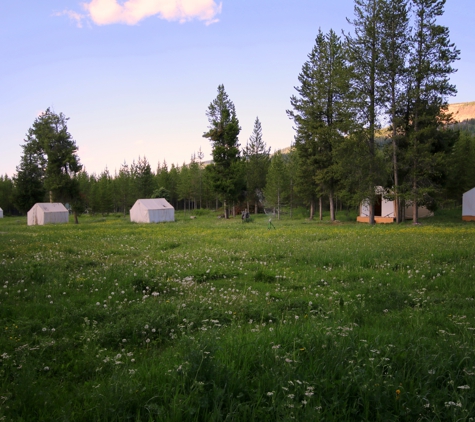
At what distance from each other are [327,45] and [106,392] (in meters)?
42.8

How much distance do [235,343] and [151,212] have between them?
47623 millimetres

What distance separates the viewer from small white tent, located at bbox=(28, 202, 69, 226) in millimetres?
51531

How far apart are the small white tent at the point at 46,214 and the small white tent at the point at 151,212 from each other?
10.8 m

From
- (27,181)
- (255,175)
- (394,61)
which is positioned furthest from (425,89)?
(27,181)

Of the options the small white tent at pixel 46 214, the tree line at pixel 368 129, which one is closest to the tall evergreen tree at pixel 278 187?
the tree line at pixel 368 129

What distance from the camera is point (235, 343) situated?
4500 mm

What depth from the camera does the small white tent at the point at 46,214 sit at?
51.5 m

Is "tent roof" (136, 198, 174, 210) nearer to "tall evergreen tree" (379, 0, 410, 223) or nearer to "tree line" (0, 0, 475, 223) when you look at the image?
"tree line" (0, 0, 475, 223)

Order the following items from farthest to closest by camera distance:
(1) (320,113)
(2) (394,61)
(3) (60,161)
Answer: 1. (3) (60,161)
2. (1) (320,113)
3. (2) (394,61)

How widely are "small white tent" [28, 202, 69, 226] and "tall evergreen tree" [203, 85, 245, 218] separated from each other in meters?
23.1

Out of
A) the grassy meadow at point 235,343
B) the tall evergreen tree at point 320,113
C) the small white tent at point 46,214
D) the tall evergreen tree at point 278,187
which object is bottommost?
the grassy meadow at point 235,343

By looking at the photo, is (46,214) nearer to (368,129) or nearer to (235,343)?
(368,129)

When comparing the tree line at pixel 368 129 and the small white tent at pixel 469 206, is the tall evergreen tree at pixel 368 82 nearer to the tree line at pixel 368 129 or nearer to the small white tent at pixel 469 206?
the tree line at pixel 368 129

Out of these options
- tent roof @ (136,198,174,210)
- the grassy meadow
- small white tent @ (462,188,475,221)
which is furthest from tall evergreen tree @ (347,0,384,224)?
tent roof @ (136,198,174,210)
